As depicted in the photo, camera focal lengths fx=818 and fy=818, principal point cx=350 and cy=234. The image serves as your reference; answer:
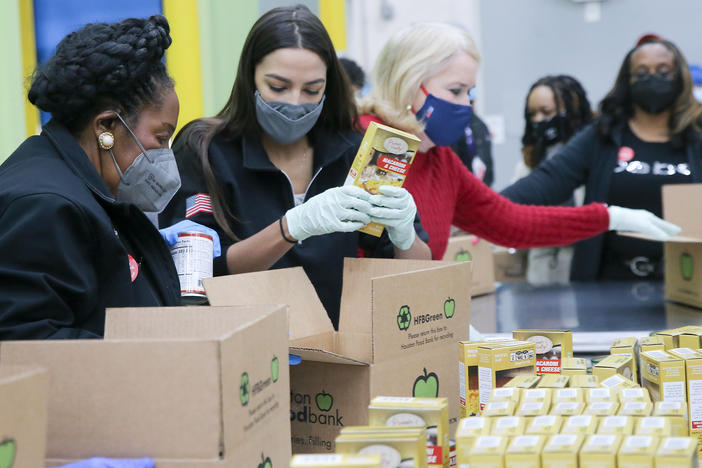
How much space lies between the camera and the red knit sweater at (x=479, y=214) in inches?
103

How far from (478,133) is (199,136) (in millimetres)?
3361

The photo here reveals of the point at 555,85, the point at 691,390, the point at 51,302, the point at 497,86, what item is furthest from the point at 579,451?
the point at 497,86

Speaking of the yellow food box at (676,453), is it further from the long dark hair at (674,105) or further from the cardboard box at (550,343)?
the long dark hair at (674,105)

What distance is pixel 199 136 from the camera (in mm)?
2203

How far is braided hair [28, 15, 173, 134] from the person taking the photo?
158 cm

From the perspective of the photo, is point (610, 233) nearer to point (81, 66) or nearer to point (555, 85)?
point (555, 85)

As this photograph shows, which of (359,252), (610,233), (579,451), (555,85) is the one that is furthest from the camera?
(555,85)

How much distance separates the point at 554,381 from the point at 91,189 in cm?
95

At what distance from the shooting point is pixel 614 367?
1.68 metres

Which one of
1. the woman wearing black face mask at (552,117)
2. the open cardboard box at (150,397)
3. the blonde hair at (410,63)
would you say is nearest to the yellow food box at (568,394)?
the open cardboard box at (150,397)

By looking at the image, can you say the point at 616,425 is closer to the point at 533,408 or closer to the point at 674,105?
the point at 533,408

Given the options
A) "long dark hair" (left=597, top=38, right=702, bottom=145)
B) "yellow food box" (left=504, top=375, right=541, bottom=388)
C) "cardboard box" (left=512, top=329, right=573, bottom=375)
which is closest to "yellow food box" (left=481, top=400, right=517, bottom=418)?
"yellow food box" (left=504, top=375, right=541, bottom=388)

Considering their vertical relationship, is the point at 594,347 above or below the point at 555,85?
below

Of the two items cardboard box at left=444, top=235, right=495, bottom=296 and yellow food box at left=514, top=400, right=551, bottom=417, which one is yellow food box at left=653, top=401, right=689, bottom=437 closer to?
yellow food box at left=514, top=400, right=551, bottom=417
